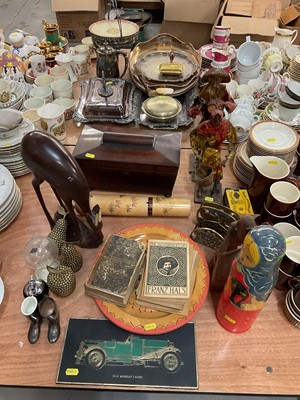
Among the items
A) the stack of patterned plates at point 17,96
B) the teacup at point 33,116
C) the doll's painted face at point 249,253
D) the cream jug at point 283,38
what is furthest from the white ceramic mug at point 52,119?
the cream jug at point 283,38

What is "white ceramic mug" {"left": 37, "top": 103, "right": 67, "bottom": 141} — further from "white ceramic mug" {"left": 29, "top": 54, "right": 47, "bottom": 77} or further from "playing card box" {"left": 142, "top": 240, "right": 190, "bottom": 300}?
"playing card box" {"left": 142, "top": 240, "right": 190, "bottom": 300}

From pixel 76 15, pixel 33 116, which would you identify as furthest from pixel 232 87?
pixel 76 15

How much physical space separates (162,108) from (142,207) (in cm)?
45

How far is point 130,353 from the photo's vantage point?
75 cm

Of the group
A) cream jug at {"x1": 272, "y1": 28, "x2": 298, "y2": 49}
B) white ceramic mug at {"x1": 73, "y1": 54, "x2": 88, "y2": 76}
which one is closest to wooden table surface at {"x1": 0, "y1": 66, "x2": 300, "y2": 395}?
white ceramic mug at {"x1": 73, "y1": 54, "x2": 88, "y2": 76}

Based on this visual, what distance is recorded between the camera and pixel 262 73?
61.9 inches

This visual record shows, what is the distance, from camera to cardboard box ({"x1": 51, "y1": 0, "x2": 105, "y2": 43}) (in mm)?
2494

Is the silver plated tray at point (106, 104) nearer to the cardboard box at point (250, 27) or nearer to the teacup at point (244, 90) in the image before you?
the teacup at point (244, 90)

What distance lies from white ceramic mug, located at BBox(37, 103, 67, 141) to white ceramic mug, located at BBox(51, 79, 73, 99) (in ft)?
0.49

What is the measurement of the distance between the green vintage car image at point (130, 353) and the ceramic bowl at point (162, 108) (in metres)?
0.80

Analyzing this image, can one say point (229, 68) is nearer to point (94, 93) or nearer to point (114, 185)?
point (94, 93)

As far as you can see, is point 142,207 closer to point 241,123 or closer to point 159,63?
point 241,123

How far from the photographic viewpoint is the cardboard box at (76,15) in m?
2.49

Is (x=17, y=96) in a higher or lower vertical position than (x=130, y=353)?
higher
